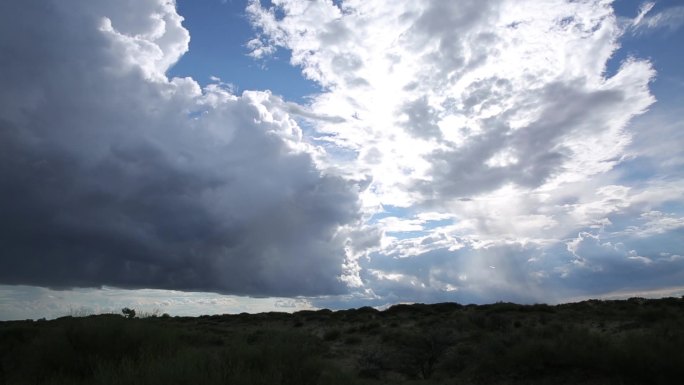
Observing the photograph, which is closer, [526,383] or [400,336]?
[526,383]

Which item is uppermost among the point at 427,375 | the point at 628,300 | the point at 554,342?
the point at 628,300

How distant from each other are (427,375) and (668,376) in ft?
30.6

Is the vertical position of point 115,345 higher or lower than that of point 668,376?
higher

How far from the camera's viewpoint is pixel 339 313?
5297cm

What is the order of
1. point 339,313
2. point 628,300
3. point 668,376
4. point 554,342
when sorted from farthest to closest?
point 339,313 < point 628,300 < point 554,342 < point 668,376

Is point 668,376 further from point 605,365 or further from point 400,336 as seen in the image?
point 400,336

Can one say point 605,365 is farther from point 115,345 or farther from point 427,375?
point 115,345

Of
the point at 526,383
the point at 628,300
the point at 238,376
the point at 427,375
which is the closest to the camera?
the point at 238,376

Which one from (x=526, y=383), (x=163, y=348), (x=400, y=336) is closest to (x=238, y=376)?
(x=163, y=348)

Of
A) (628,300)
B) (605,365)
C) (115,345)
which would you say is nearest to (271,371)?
(115,345)

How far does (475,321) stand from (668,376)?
55.0 feet

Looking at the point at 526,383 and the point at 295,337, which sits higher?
the point at 295,337

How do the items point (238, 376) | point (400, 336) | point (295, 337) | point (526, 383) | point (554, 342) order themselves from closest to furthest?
point (238, 376) → point (295, 337) → point (526, 383) → point (554, 342) → point (400, 336)

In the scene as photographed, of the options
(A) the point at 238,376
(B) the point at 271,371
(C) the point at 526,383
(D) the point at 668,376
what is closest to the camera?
(A) the point at 238,376
